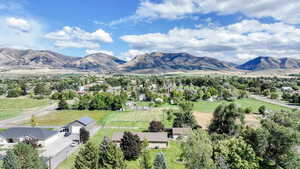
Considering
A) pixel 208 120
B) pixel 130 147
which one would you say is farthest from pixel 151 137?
pixel 208 120

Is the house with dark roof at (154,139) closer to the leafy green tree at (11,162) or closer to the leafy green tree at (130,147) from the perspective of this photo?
the leafy green tree at (130,147)

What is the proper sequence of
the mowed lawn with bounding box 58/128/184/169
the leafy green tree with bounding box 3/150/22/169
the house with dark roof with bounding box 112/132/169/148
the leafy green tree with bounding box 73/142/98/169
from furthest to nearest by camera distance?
1. the house with dark roof with bounding box 112/132/169/148
2. the mowed lawn with bounding box 58/128/184/169
3. the leafy green tree with bounding box 73/142/98/169
4. the leafy green tree with bounding box 3/150/22/169

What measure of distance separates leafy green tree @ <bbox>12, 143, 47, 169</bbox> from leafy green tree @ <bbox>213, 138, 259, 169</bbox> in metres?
19.2

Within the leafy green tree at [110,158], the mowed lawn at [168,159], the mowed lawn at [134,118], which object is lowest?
the mowed lawn at [168,159]

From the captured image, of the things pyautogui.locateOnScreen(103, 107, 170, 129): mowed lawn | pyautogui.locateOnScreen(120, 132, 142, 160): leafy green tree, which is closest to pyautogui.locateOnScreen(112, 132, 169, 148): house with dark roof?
pyautogui.locateOnScreen(120, 132, 142, 160): leafy green tree

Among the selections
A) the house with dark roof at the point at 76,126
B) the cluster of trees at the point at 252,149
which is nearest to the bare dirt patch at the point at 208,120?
the cluster of trees at the point at 252,149

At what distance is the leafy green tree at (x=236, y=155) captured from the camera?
2434 centimetres

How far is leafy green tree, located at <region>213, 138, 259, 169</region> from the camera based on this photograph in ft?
79.9

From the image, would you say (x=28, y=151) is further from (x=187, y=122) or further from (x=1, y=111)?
(x=1, y=111)

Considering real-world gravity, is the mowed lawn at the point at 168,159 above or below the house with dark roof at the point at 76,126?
below

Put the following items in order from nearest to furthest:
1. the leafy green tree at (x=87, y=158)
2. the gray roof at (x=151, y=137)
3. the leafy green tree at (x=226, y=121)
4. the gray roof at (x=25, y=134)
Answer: the leafy green tree at (x=87, y=158), the gray roof at (x=151, y=137), the gray roof at (x=25, y=134), the leafy green tree at (x=226, y=121)

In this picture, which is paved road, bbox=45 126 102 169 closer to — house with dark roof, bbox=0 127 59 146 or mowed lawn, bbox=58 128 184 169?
mowed lawn, bbox=58 128 184 169

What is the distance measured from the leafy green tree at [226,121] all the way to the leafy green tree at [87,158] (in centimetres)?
2593

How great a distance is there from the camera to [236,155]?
81.0 feet
